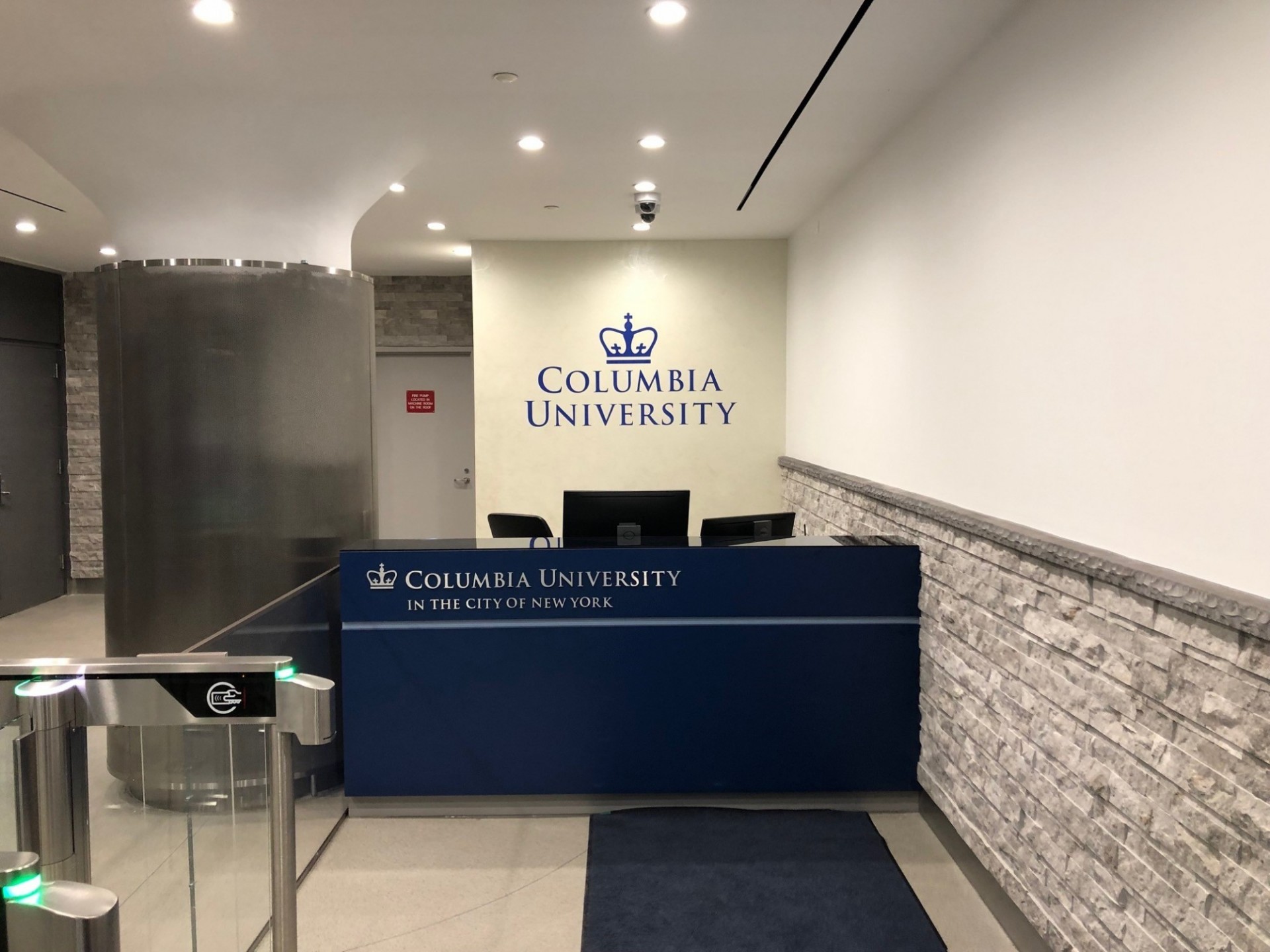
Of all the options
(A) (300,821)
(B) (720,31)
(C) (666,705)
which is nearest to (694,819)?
(C) (666,705)

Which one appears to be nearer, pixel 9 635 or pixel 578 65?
pixel 578 65

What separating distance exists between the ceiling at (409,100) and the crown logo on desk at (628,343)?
1737 mm

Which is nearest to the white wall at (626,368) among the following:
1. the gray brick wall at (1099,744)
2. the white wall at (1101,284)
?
the white wall at (1101,284)

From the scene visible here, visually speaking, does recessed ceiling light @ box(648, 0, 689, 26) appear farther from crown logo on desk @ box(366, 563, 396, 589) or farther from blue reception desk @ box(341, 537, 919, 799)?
crown logo on desk @ box(366, 563, 396, 589)

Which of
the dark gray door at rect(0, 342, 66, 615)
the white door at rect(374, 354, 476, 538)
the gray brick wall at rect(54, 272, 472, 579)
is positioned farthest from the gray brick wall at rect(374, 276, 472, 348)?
the dark gray door at rect(0, 342, 66, 615)

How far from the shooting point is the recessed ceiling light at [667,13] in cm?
274

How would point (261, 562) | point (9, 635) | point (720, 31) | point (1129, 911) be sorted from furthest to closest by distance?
point (9, 635)
point (261, 562)
point (720, 31)
point (1129, 911)

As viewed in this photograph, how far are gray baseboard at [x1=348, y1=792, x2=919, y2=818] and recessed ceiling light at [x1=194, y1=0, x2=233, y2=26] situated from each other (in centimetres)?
277

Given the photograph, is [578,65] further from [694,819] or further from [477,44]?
[694,819]

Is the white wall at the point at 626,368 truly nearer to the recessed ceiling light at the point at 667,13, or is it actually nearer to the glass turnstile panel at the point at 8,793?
the recessed ceiling light at the point at 667,13

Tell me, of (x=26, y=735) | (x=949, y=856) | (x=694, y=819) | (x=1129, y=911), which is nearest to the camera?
(x=26, y=735)

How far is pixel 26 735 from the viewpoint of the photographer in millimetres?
1360

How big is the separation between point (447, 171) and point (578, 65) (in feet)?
5.19

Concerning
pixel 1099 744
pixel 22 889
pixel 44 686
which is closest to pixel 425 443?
pixel 1099 744
